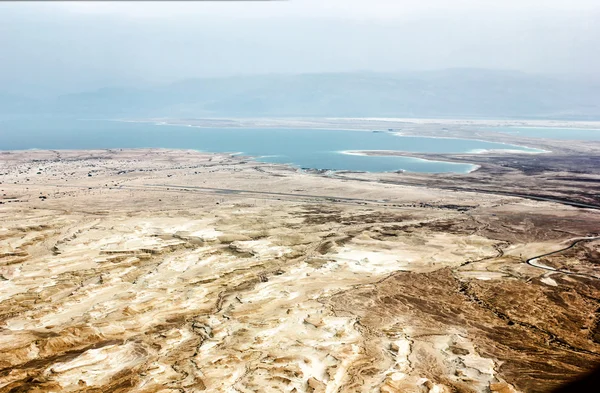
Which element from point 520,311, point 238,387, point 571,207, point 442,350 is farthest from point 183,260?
point 571,207

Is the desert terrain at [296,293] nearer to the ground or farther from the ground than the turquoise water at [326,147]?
nearer to the ground

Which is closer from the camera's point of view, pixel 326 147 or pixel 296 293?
pixel 296 293

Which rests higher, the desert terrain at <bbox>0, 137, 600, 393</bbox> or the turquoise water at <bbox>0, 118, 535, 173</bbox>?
the turquoise water at <bbox>0, 118, 535, 173</bbox>

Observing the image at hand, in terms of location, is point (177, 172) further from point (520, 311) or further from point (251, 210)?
point (520, 311)

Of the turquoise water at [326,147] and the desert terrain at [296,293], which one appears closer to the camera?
the desert terrain at [296,293]

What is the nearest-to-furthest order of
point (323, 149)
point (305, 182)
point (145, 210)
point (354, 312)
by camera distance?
point (354, 312) → point (145, 210) → point (305, 182) → point (323, 149)

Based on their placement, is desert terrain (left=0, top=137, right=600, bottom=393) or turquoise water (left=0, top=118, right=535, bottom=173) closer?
desert terrain (left=0, top=137, right=600, bottom=393)

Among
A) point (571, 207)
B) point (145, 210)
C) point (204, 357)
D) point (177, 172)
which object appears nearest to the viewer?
point (204, 357)

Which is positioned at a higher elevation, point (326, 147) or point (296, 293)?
point (326, 147)
